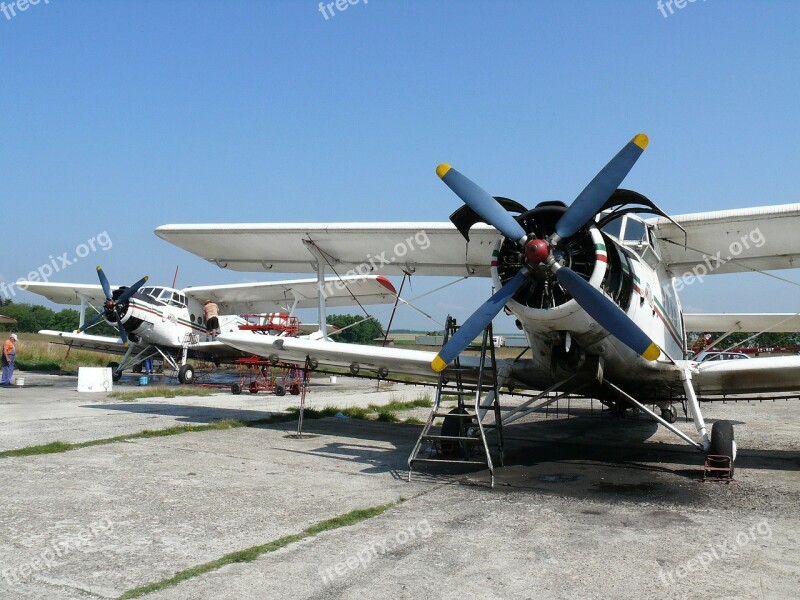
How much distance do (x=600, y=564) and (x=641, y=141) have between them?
4406 millimetres

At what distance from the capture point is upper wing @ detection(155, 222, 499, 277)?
10.4 meters

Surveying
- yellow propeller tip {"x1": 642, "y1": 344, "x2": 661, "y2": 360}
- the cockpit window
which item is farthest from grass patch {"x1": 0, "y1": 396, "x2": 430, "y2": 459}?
yellow propeller tip {"x1": 642, "y1": 344, "x2": 661, "y2": 360}

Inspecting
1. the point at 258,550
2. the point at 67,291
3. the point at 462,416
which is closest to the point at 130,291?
the point at 67,291

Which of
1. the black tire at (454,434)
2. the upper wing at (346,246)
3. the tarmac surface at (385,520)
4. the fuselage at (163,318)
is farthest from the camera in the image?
the fuselage at (163,318)

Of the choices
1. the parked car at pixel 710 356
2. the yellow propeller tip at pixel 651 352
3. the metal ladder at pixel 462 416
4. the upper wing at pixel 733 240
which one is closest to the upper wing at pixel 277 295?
the parked car at pixel 710 356

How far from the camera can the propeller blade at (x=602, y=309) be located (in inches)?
259

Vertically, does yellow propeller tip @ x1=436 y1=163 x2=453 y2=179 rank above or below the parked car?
above

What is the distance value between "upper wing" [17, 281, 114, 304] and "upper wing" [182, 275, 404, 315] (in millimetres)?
5041

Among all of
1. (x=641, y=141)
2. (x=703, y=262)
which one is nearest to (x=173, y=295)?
(x=703, y=262)

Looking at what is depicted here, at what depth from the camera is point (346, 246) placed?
1120cm

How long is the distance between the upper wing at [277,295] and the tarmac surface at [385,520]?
12606mm

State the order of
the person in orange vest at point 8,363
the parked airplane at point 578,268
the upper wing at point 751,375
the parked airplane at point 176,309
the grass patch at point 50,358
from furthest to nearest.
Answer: the grass patch at point 50,358
the parked airplane at point 176,309
the person in orange vest at point 8,363
the upper wing at point 751,375
the parked airplane at point 578,268

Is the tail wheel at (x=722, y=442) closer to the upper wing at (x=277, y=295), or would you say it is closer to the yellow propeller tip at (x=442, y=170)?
the yellow propeller tip at (x=442, y=170)

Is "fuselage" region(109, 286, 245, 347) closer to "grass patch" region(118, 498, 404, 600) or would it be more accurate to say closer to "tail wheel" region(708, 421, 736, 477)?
"grass patch" region(118, 498, 404, 600)
